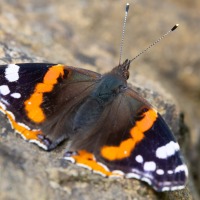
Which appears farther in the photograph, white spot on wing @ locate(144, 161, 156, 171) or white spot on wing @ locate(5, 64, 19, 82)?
white spot on wing @ locate(5, 64, 19, 82)

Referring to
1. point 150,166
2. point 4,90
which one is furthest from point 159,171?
point 4,90

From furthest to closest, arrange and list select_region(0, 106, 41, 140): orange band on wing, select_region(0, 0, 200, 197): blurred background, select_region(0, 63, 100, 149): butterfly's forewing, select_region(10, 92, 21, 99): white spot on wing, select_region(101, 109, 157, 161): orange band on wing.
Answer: select_region(0, 0, 200, 197): blurred background < select_region(10, 92, 21, 99): white spot on wing < select_region(0, 63, 100, 149): butterfly's forewing < select_region(0, 106, 41, 140): orange band on wing < select_region(101, 109, 157, 161): orange band on wing

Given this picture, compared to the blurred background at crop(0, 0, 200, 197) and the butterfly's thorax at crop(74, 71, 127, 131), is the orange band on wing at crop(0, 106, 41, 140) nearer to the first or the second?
the butterfly's thorax at crop(74, 71, 127, 131)

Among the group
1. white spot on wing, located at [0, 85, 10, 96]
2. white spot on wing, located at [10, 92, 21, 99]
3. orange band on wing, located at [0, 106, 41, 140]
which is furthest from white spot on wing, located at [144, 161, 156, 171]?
white spot on wing, located at [0, 85, 10, 96]

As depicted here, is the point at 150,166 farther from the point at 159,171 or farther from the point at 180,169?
the point at 180,169

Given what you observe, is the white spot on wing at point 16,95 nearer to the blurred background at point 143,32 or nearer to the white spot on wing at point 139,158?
the white spot on wing at point 139,158

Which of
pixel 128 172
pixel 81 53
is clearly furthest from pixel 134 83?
pixel 128 172

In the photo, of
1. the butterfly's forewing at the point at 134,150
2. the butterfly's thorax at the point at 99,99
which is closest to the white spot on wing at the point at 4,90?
the butterfly's thorax at the point at 99,99

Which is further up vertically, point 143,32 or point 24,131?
point 143,32
